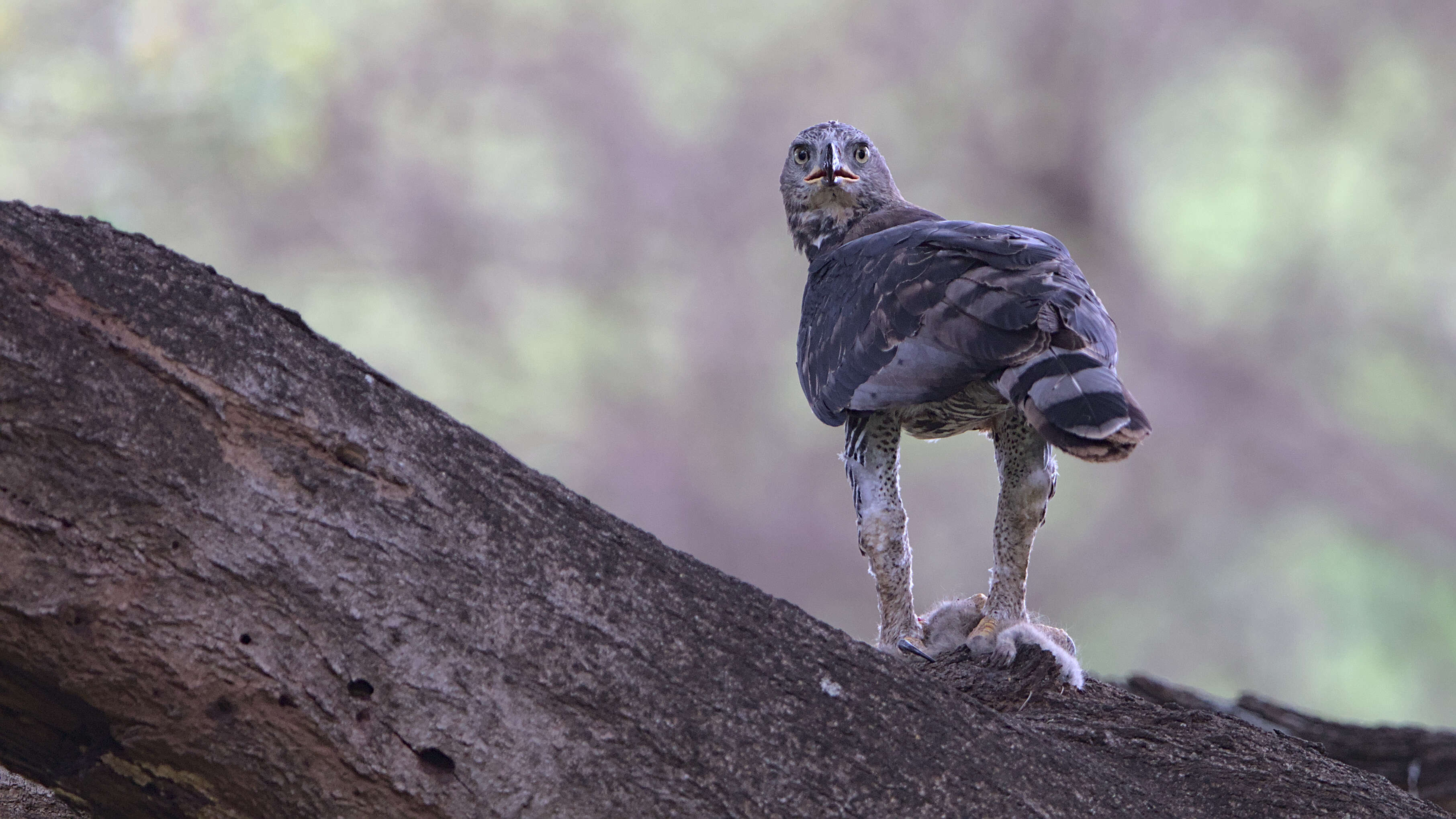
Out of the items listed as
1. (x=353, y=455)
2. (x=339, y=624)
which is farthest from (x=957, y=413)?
(x=339, y=624)

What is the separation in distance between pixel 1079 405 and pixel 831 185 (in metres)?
2.33

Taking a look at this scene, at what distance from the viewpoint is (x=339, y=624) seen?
2.05m

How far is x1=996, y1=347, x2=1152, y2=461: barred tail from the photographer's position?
2.43m

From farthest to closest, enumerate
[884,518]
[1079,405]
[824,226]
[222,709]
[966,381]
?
[824,226]
[884,518]
[966,381]
[1079,405]
[222,709]

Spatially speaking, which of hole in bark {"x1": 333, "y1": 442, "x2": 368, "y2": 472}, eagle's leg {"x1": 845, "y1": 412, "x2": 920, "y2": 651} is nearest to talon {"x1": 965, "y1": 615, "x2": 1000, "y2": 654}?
eagle's leg {"x1": 845, "y1": 412, "x2": 920, "y2": 651}

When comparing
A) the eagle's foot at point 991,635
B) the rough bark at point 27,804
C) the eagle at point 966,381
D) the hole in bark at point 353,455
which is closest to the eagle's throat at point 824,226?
the eagle at point 966,381

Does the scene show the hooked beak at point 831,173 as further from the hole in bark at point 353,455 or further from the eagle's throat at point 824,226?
the hole in bark at point 353,455

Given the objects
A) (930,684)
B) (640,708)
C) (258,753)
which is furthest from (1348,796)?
(258,753)

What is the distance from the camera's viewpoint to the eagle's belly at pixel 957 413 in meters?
3.27

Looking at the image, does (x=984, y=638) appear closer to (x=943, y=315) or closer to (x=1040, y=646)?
(x=1040, y=646)

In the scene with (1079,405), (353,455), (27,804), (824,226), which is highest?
(824,226)

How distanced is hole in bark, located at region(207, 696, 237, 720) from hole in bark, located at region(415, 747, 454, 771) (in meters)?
0.31

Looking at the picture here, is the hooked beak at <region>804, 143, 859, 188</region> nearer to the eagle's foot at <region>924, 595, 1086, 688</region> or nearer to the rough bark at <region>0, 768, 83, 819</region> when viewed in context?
the eagle's foot at <region>924, 595, 1086, 688</region>

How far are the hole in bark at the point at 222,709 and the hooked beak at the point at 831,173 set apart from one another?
3.20 metres
